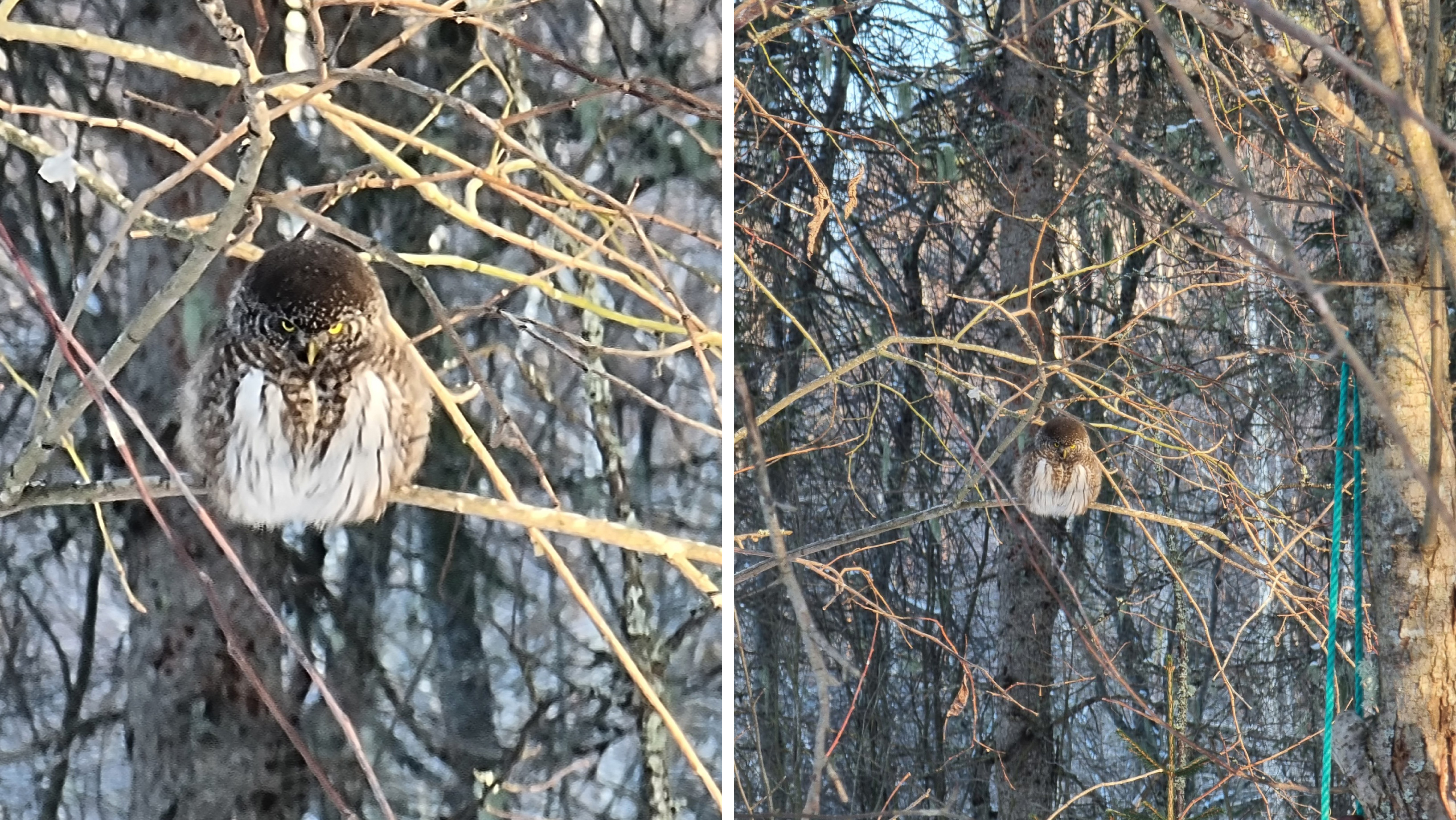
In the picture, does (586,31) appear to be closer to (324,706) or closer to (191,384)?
(191,384)

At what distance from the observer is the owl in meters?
0.77

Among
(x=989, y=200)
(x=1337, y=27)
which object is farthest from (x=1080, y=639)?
(x=1337, y=27)

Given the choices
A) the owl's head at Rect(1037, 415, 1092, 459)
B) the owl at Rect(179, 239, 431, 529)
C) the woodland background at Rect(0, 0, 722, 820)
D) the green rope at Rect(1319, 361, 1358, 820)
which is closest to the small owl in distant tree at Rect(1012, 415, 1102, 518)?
the owl's head at Rect(1037, 415, 1092, 459)

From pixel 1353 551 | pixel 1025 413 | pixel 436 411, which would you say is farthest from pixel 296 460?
pixel 1353 551

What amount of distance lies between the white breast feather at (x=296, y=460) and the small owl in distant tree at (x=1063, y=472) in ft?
3.43

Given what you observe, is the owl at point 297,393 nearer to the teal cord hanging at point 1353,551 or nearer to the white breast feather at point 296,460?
the white breast feather at point 296,460

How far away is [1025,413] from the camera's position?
1.41m

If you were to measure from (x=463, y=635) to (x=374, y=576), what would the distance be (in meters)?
0.09

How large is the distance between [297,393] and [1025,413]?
928 millimetres

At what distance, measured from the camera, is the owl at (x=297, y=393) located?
773 millimetres

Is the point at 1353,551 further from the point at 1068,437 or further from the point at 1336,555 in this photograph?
the point at 1068,437

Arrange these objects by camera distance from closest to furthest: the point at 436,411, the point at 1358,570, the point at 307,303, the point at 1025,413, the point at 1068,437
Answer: the point at 307,303, the point at 436,411, the point at 1358,570, the point at 1025,413, the point at 1068,437

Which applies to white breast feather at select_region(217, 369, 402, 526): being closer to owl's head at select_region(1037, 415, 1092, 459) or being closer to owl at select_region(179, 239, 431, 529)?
owl at select_region(179, 239, 431, 529)

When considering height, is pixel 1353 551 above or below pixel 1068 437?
below
